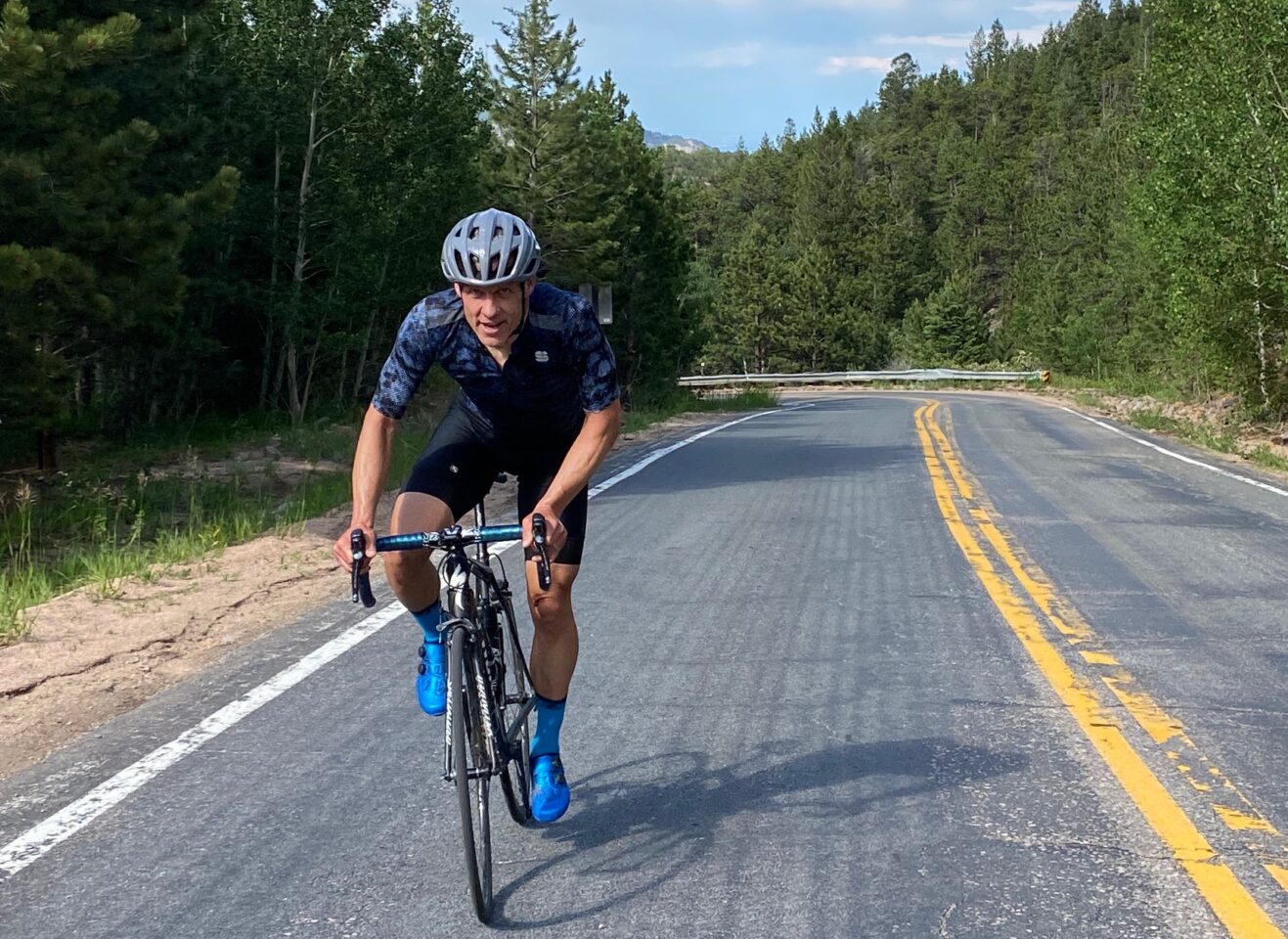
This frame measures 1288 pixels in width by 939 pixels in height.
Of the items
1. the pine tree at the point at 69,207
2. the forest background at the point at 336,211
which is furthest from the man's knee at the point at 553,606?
the pine tree at the point at 69,207

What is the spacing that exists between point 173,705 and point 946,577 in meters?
4.95

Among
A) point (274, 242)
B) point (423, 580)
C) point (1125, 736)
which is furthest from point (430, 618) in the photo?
point (274, 242)

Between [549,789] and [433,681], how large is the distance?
50 cm

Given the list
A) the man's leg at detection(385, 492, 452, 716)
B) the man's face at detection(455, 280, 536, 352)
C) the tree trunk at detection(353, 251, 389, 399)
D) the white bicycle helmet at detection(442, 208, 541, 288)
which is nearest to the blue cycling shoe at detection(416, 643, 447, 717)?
the man's leg at detection(385, 492, 452, 716)

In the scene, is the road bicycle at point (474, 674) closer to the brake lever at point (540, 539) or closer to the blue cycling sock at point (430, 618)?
the brake lever at point (540, 539)

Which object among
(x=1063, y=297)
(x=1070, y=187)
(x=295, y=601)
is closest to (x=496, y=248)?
(x=295, y=601)

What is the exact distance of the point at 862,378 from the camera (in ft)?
171

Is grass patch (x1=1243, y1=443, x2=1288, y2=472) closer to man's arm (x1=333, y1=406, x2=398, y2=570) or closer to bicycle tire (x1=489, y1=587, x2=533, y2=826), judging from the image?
bicycle tire (x1=489, y1=587, x2=533, y2=826)

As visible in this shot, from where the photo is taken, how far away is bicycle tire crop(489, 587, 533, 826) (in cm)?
405

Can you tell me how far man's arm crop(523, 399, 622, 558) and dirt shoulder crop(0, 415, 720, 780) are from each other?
2628mm

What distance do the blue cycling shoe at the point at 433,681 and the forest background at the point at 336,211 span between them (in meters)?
6.10

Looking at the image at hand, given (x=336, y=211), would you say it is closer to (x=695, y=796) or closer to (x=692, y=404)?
(x=692, y=404)

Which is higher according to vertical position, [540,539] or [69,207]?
[69,207]

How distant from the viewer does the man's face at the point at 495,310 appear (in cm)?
380
